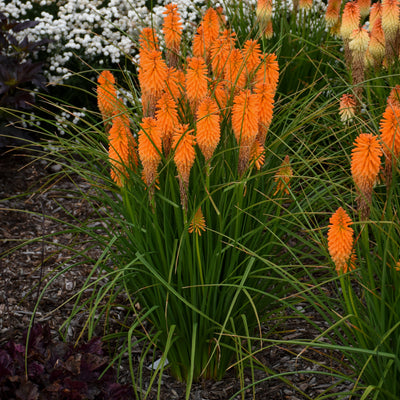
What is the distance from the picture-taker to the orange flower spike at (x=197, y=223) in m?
2.52

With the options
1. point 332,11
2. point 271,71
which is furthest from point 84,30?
point 271,71

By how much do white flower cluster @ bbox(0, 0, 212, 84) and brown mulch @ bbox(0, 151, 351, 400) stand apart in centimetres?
125

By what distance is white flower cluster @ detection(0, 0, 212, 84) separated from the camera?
5.65 meters

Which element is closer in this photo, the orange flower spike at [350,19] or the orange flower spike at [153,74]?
the orange flower spike at [153,74]

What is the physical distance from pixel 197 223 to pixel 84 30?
150 inches

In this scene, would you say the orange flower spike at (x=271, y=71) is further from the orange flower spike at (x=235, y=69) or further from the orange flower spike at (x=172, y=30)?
the orange flower spike at (x=172, y=30)

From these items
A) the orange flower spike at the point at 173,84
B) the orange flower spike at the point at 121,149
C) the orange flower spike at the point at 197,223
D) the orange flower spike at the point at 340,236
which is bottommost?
the orange flower spike at the point at 197,223

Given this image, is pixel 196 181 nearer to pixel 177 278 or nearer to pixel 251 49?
pixel 177 278

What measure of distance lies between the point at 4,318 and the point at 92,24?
12.7 ft

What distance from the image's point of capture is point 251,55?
288 cm

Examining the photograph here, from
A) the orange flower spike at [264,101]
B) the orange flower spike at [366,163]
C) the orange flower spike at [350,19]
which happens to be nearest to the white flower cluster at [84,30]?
the orange flower spike at [350,19]

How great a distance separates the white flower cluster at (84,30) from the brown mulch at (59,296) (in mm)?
1246

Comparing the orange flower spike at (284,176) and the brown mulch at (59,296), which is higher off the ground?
the orange flower spike at (284,176)

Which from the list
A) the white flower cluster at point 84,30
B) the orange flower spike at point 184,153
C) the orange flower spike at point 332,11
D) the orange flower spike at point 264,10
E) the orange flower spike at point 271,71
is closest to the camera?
the orange flower spike at point 184,153
